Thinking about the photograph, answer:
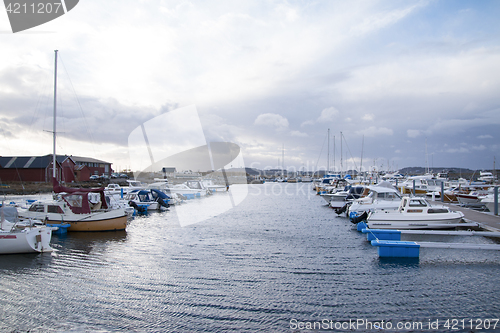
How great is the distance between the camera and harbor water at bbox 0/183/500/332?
27.6 ft

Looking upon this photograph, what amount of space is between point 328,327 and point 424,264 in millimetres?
7869

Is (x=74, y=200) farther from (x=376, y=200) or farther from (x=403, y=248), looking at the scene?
(x=376, y=200)

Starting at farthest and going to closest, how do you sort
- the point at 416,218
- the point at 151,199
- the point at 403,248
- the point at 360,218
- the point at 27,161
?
1. the point at 27,161
2. the point at 151,199
3. the point at 360,218
4. the point at 416,218
5. the point at 403,248

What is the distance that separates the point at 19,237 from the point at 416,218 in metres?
22.6

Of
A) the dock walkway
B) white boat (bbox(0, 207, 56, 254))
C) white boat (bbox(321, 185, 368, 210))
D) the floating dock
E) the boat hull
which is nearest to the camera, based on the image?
the floating dock

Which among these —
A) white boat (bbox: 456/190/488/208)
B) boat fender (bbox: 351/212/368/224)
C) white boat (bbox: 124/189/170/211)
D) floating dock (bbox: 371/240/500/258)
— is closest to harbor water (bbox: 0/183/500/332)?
floating dock (bbox: 371/240/500/258)

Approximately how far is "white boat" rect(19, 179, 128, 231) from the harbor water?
301 centimetres

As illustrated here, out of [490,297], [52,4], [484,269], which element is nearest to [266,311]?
[490,297]

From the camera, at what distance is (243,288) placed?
A: 427 inches

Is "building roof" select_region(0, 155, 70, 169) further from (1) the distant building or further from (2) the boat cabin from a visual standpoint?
(2) the boat cabin

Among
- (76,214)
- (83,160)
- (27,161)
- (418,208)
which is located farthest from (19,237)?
(83,160)

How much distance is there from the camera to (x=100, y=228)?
2153 centimetres

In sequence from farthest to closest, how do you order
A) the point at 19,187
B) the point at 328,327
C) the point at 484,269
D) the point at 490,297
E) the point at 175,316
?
the point at 19,187 → the point at 484,269 → the point at 490,297 → the point at 175,316 → the point at 328,327

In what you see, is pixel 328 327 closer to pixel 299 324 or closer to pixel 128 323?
pixel 299 324
